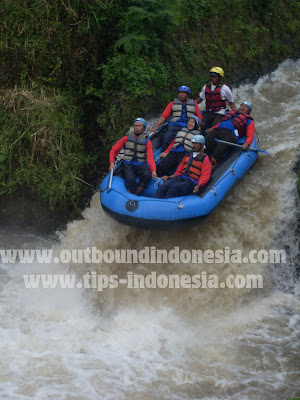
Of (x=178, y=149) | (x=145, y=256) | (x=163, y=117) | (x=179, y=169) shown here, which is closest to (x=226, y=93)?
(x=163, y=117)

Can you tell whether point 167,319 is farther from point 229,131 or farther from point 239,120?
point 239,120

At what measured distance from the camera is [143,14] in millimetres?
7262

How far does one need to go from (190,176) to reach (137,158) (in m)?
0.76

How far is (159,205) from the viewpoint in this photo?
5.48 metres

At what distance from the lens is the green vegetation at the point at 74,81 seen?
6469mm

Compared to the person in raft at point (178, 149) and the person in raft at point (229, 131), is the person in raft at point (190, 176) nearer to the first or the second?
the person in raft at point (178, 149)

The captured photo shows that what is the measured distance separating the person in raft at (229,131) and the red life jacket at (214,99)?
14.6 inches

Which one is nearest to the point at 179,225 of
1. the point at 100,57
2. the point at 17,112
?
the point at 17,112

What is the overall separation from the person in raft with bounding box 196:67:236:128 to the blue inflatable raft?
1546 mm

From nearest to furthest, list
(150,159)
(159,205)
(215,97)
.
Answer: (159,205)
(150,159)
(215,97)

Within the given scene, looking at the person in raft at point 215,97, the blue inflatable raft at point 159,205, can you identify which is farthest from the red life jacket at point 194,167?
the person in raft at point 215,97

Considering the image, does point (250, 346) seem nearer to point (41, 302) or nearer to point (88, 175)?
point (41, 302)

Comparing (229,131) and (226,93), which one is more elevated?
(226,93)

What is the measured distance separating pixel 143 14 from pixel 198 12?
91.9 inches
